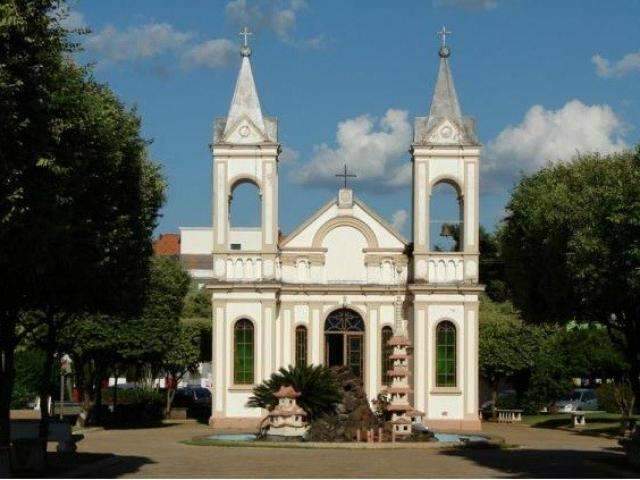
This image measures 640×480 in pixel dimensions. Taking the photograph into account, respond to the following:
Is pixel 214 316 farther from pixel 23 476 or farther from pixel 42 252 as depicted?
pixel 42 252

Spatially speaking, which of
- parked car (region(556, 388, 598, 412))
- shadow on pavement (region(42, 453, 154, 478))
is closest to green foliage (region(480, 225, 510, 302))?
parked car (region(556, 388, 598, 412))

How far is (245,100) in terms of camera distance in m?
51.3

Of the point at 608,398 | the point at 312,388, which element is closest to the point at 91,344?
the point at 312,388

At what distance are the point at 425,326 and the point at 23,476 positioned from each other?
25968 mm

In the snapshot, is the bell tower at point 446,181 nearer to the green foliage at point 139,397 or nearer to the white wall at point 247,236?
the green foliage at point 139,397

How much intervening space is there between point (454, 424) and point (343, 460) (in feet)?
55.0

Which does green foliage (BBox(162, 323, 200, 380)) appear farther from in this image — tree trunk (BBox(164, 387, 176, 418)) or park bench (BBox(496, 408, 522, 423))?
park bench (BBox(496, 408, 522, 423))

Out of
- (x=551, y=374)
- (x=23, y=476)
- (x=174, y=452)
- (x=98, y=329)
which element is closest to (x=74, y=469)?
(x=23, y=476)

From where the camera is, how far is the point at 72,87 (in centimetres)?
2239

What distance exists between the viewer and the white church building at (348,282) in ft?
161

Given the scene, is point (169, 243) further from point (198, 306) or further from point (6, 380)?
point (6, 380)

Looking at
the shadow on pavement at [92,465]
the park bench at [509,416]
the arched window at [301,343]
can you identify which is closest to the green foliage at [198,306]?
the park bench at [509,416]

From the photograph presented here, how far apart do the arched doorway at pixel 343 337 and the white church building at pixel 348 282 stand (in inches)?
1.6

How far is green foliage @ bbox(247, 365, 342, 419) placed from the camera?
41.3 m
